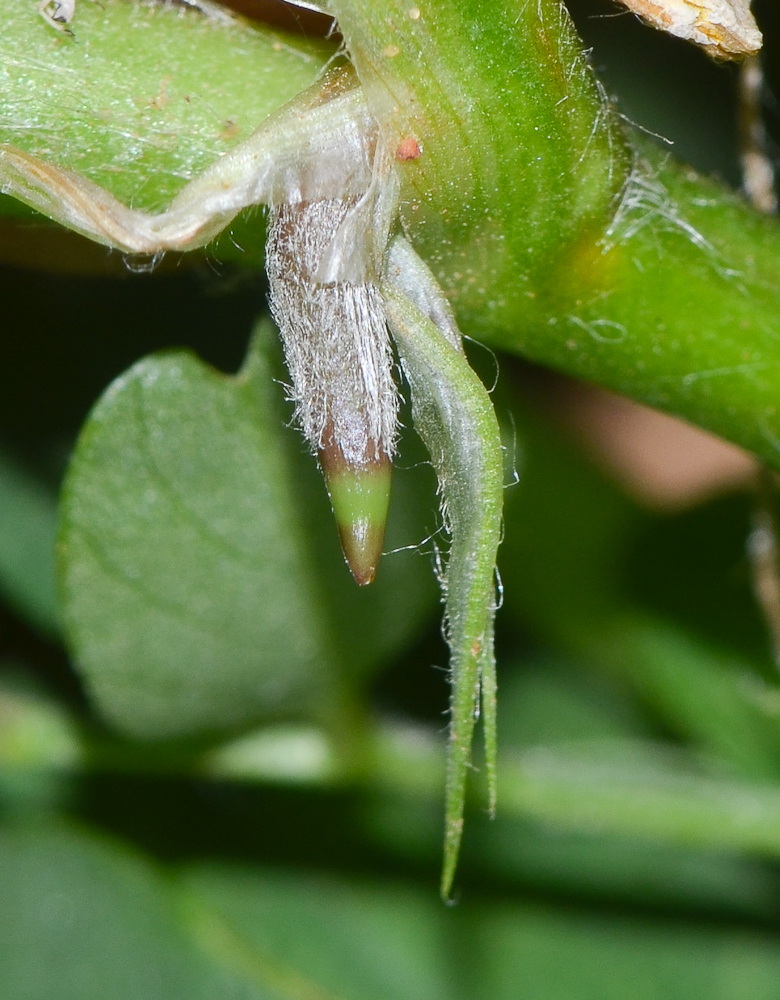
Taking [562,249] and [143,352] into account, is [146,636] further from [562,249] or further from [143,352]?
[562,249]

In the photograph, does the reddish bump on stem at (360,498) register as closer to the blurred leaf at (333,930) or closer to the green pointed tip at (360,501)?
the green pointed tip at (360,501)

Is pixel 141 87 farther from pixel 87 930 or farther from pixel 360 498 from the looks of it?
pixel 87 930

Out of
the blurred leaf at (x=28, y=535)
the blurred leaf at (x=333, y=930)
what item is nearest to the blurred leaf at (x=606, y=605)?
the blurred leaf at (x=333, y=930)

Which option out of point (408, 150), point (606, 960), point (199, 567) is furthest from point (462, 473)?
point (606, 960)

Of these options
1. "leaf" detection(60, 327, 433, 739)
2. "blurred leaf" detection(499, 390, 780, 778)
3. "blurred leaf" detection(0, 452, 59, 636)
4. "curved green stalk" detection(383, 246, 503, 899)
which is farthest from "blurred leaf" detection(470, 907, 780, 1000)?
"curved green stalk" detection(383, 246, 503, 899)

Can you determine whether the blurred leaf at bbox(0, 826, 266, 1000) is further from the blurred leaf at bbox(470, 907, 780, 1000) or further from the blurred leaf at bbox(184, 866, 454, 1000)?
the blurred leaf at bbox(470, 907, 780, 1000)

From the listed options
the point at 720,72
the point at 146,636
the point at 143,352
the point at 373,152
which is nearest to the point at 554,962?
the point at 146,636
